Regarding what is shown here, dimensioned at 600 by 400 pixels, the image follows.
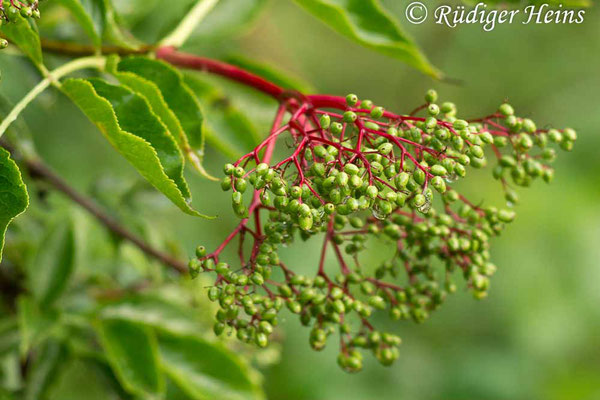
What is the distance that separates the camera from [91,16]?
171cm

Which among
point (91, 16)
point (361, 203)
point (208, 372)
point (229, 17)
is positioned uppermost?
point (229, 17)

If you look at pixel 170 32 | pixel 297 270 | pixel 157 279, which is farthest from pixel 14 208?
pixel 297 270

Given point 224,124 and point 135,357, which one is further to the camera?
point 224,124

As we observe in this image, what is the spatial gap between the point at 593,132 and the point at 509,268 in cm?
128

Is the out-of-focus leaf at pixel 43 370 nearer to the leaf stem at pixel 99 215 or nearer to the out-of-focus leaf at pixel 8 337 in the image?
the out-of-focus leaf at pixel 8 337

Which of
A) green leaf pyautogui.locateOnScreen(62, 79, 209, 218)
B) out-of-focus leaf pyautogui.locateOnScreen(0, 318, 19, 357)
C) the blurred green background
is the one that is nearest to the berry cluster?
green leaf pyautogui.locateOnScreen(62, 79, 209, 218)

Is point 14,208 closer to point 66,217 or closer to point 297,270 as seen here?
point 66,217

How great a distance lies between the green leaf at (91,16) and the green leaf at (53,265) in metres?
0.73

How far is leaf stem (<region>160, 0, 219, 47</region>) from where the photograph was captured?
2002 millimetres

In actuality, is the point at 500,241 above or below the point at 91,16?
above

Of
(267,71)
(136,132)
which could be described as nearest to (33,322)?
(136,132)

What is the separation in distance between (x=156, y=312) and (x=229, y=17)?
1.09 meters

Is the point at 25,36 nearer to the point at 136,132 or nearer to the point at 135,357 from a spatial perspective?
the point at 136,132

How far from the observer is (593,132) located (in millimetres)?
5109
